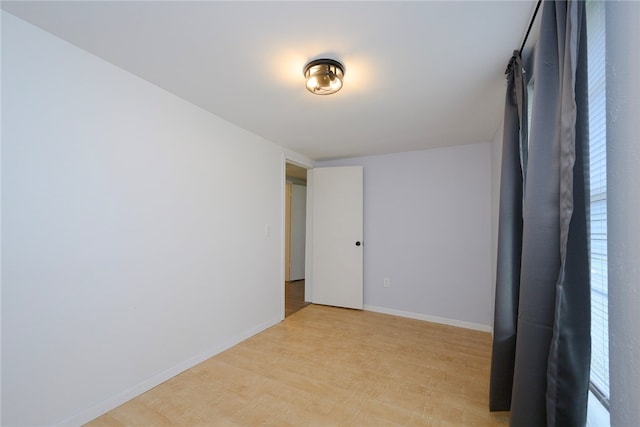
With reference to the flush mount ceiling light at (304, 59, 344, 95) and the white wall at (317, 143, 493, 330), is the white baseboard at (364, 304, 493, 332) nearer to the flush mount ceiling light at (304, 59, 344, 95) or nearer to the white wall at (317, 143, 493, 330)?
the white wall at (317, 143, 493, 330)

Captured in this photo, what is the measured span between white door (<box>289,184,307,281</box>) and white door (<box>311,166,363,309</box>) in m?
1.55

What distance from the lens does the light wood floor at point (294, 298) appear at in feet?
11.9

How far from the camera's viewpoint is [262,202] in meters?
2.94

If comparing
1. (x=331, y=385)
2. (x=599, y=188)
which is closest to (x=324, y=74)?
(x=599, y=188)

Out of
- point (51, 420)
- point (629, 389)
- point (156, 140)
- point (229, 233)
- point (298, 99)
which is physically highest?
point (298, 99)

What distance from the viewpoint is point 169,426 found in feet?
4.91

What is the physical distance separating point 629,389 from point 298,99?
2.18m

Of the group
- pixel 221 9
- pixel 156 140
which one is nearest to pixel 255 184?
pixel 156 140

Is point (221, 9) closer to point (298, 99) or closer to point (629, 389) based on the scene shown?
point (298, 99)

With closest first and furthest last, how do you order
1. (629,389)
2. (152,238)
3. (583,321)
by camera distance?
(629,389)
(583,321)
(152,238)

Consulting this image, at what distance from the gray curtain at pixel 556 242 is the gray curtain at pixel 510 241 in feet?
1.48

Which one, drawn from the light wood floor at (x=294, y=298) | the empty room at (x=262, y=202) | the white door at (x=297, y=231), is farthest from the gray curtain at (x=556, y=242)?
the white door at (x=297, y=231)

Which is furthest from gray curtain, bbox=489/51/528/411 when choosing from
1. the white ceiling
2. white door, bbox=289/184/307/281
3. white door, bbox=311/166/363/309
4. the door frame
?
white door, bbox=289/184/307/281

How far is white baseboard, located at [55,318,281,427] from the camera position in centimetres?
147
